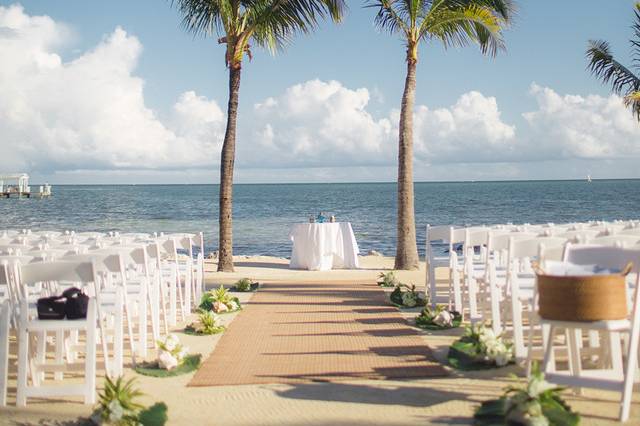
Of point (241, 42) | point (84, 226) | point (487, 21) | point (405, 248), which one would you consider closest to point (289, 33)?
point (241, 42)

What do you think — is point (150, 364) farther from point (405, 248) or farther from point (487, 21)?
point (487, 21)

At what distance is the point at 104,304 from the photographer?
6.30 metres

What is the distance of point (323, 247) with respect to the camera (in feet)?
50.7

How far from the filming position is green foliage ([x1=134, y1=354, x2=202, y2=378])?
6.14 meters

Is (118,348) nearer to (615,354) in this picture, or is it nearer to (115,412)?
(115,412)

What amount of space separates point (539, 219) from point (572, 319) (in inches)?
1942

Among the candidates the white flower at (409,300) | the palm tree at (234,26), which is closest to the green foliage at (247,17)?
the palm tree at (234,26)

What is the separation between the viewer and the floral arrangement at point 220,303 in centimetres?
946

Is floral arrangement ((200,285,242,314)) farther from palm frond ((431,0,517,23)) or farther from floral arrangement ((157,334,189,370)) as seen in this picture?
palm frond ((431,0,517,23))

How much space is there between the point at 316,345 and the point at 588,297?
3.35 meters

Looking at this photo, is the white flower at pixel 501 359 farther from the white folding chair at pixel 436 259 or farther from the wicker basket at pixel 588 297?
the white folding chair at pixel 436 259

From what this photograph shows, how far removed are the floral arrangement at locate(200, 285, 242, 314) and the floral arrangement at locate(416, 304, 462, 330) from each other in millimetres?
2610

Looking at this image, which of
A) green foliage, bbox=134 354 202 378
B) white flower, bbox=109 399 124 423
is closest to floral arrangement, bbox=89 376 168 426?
white flower, bbox=109 399 124 423

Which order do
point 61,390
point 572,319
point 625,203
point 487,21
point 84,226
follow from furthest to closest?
point 625,203
point 84,226
point 487,21
point 61,390
point 572,319
